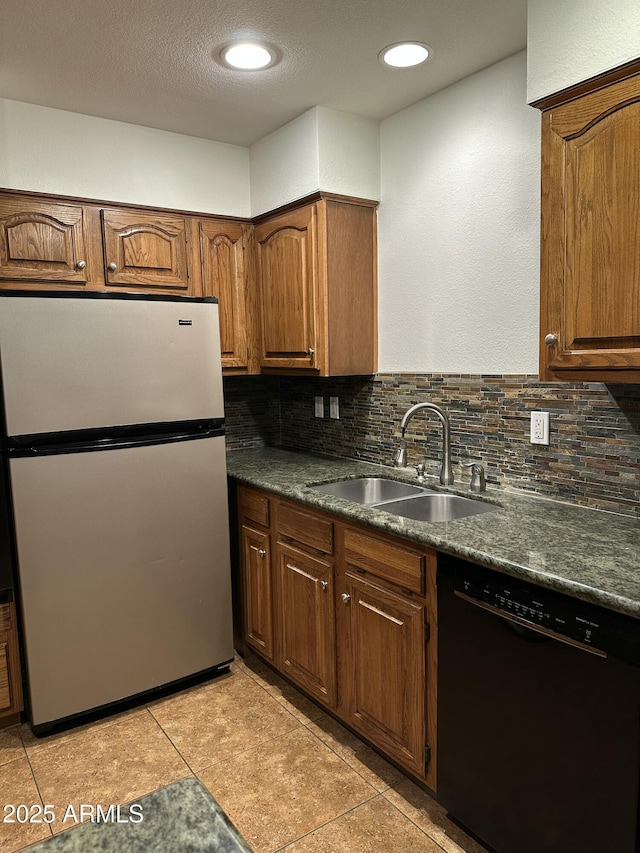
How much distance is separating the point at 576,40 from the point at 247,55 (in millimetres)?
1130

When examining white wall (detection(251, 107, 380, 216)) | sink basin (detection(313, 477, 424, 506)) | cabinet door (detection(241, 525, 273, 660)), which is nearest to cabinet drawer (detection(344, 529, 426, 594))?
sink basin (detection(313, 477, 424, 506))

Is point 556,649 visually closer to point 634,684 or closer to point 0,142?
point 634,684

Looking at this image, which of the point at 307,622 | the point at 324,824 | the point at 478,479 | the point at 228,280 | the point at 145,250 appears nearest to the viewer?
the point at 324,824

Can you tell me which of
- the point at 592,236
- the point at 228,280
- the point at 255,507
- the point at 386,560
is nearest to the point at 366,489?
the point at 255,507

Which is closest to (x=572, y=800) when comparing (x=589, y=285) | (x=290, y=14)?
(x=589, y=285)

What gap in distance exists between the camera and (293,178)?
9.46ft

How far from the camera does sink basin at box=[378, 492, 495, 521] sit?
242 cm

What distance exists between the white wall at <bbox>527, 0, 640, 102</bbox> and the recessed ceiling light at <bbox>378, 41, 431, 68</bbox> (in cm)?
51

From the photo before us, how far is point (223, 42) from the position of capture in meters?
2.12

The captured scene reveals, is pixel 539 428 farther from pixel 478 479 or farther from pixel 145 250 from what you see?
pixel 145 250

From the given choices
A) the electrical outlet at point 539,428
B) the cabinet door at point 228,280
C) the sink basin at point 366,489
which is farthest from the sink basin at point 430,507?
the cabinet door at point 228,280

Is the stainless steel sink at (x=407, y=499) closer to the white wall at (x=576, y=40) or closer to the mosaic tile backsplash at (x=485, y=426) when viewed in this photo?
the mosaic tile backsplash at (x=485, y=426)

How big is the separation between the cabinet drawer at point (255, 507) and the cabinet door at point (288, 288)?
636mm

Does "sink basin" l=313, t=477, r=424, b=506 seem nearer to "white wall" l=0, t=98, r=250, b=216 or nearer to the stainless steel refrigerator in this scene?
the stainless steel refrigerator
